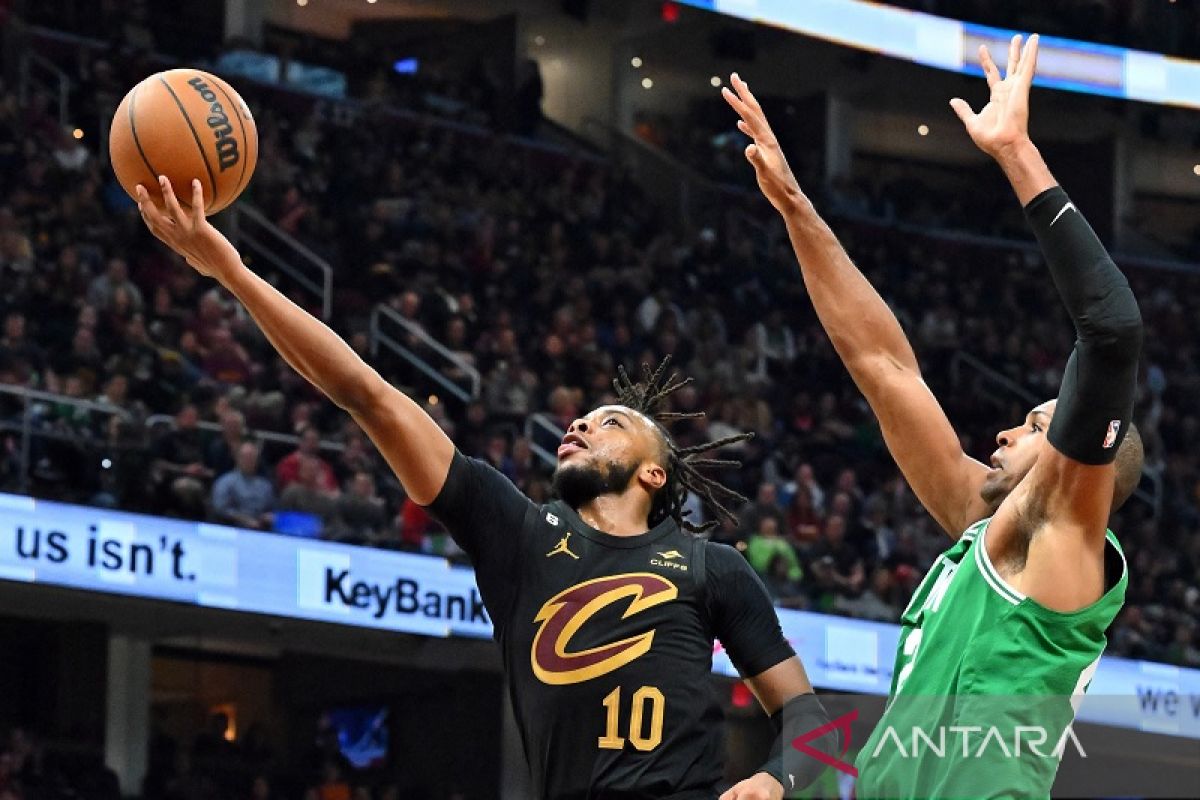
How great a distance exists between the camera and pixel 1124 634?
18.0 m

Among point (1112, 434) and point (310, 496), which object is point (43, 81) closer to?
point (310, 496)

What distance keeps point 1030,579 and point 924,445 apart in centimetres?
94

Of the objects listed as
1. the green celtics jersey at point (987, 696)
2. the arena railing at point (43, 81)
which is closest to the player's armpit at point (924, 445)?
the green celtics jersey at point (987, 696)

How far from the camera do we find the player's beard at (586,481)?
5203mm

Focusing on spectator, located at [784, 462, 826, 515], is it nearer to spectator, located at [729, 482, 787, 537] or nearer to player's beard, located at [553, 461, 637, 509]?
spectator, located at [729, 482, 787, 537]

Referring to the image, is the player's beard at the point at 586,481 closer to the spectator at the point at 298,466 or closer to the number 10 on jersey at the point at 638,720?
the number 10 on jersey at the point at 638,720

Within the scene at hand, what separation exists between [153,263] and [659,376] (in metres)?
10.8

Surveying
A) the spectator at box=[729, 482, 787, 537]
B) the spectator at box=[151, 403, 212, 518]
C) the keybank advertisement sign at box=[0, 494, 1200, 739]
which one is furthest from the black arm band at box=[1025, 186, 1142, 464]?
the spectator at box=[729, 482, 787, 537]

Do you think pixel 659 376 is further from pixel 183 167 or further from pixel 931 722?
pixel 931 722

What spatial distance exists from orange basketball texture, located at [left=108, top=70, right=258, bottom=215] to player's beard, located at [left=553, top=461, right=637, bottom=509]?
1.11m

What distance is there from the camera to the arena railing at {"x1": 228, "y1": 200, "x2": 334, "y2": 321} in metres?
17.9

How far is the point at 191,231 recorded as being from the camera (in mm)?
4566

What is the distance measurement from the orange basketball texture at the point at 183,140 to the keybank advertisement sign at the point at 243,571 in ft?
21.2

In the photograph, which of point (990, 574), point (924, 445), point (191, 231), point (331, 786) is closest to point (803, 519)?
point (331, 786)
